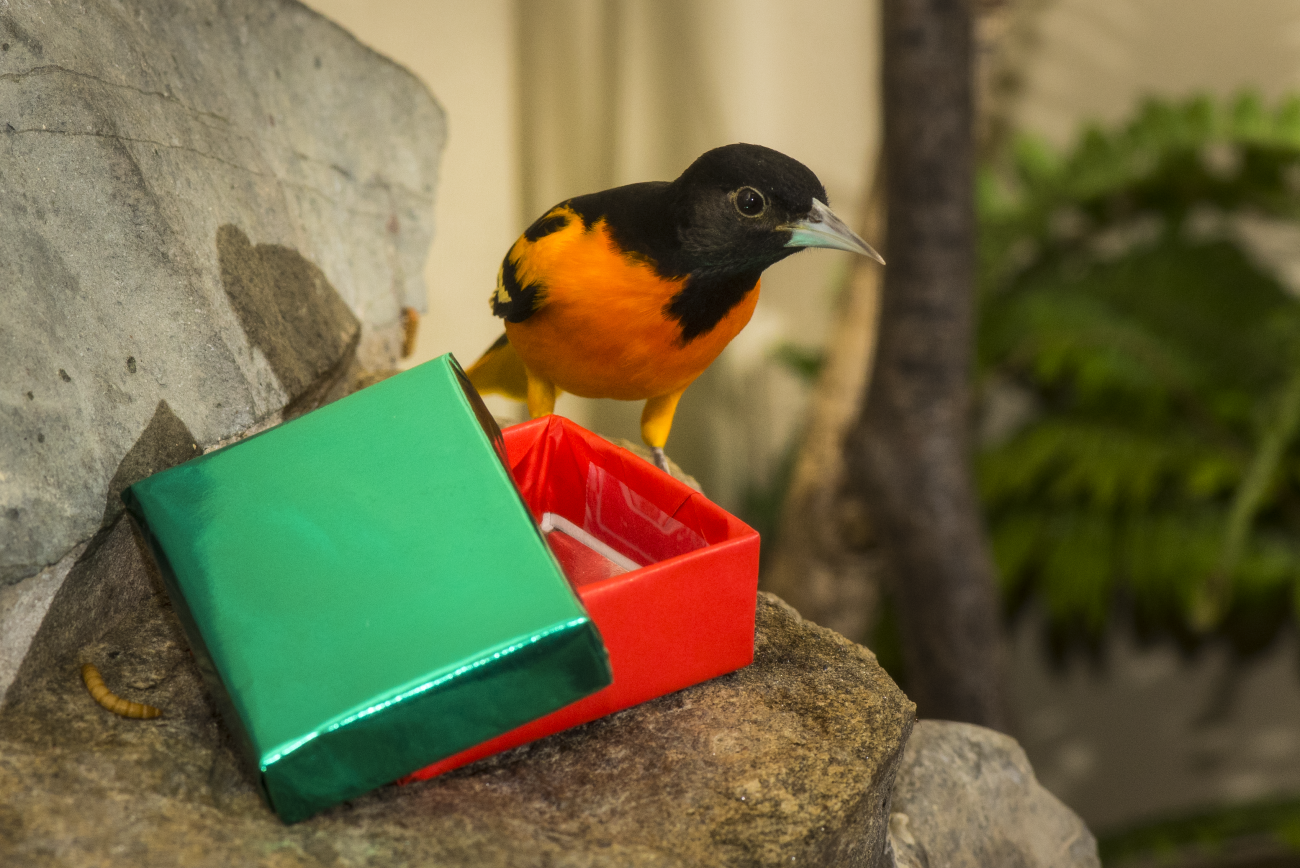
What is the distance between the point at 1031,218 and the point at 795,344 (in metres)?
0.86

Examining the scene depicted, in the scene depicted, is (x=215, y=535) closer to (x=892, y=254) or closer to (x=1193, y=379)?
(x=892, y=254)

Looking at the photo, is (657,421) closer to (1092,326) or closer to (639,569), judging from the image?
(639,569)

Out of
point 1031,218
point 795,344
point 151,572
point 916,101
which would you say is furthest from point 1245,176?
point 151,572

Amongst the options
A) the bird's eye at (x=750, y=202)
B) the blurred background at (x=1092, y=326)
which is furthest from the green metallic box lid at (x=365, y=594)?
the blurred background at (x=1092, y=326)

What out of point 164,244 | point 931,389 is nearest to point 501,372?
point 164,244

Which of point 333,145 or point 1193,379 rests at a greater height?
point 333,145

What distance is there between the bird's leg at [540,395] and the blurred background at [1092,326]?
1.76ft

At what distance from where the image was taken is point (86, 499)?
3.29 ft

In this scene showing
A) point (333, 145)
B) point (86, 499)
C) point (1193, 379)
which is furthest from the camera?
point (1193, 379)

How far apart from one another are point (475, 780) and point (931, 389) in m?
1.59

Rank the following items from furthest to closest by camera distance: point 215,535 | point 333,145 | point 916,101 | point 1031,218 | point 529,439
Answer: point 1031,218
point 916,101
point 333,145
point 529,439
point 215,535

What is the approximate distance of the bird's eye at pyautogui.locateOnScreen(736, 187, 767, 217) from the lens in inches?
38.8

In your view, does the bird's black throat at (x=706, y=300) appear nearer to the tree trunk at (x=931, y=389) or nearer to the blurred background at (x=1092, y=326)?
the blurred background at (x=1092, y=326)

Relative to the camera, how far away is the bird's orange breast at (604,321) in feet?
3.56
